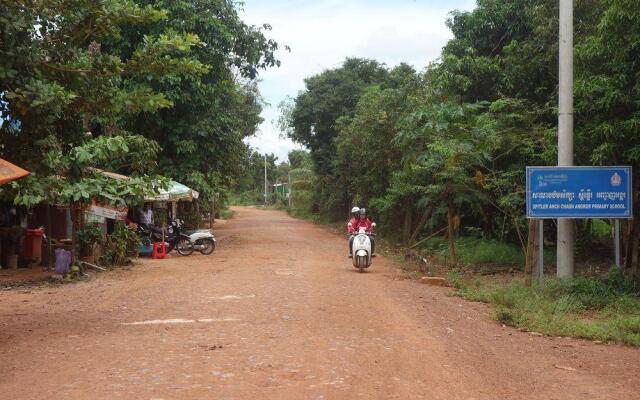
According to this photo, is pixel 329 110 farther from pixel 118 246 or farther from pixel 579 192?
pixel 579 192

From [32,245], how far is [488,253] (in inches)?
460

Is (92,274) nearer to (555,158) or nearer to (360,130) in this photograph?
(555,158)

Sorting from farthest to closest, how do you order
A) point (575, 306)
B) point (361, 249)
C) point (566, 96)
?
point (361, 249) < point (566, 96) < point (575, 306)

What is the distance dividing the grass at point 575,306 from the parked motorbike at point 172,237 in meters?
10.5

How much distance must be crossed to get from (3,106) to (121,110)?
1642 mm

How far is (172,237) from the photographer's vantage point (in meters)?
20.7

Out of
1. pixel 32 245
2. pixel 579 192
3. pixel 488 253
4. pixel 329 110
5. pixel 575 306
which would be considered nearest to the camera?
pixel 575 306

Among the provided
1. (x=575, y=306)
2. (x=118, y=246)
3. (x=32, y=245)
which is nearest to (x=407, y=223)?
(x=118, y=246)

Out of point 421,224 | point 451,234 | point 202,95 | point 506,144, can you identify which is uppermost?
point 202,95

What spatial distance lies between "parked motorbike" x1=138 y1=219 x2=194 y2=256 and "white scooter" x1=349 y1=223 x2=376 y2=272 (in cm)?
703

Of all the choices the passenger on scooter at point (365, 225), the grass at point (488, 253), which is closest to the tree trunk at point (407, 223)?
the grass at point (488, 253)

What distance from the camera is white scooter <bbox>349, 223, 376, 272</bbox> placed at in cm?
1536

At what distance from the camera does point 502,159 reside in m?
17.1

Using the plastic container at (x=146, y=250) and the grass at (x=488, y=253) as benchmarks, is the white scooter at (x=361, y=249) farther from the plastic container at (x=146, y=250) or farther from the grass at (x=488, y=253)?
the plastic container at (x=146, y=250)
